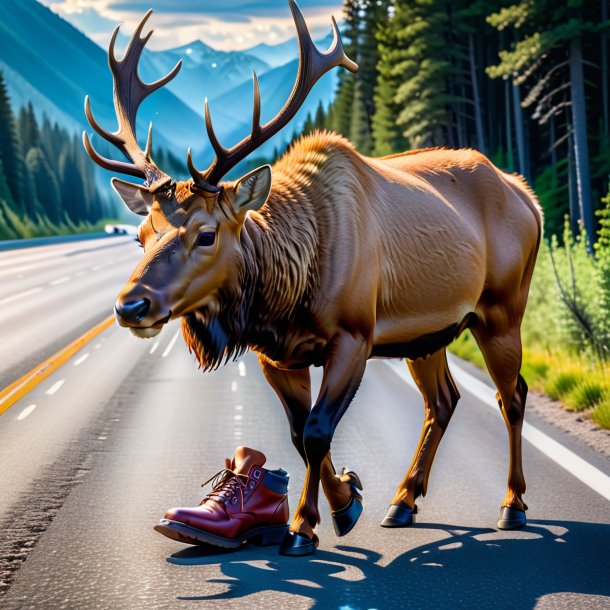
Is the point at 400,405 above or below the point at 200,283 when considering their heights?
below

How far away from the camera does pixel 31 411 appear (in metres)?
11.4

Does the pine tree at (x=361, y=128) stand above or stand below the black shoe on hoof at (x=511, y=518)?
above

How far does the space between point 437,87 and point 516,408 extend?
47479mm

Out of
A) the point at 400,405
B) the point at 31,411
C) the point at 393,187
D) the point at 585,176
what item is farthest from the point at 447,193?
the point at 585,176

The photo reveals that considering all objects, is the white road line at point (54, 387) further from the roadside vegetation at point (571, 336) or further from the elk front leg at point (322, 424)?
the elk front leg at point (322, 424)

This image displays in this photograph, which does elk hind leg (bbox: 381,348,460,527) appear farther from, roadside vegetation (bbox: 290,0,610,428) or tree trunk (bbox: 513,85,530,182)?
tree trunk (bbox: 513,85,530,182)

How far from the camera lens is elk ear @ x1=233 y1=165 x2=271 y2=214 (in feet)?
18.8

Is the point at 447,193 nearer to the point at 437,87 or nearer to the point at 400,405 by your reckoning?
the point at 400,405

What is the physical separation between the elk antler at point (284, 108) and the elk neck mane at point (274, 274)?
35cm

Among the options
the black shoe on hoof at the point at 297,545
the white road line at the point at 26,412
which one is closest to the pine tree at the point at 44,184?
the white road line at the point at 26,412

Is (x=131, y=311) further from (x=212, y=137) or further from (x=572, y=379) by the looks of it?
(x=572, y=379)

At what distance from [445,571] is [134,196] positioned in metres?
2.52

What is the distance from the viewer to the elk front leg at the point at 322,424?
19.5ft

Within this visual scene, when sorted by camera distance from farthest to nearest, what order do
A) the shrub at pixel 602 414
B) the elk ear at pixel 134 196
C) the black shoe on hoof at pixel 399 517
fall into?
1. the shrub at pixel 602 414
2. the black shoe on hoof at pixel 399 517
3. the elk ear at pixel 134 196
